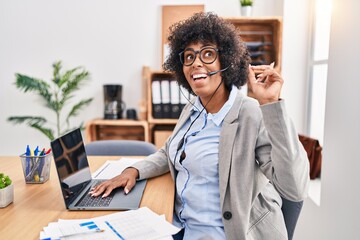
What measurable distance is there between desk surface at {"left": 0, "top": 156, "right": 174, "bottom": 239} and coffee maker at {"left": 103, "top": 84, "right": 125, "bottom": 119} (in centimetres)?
141

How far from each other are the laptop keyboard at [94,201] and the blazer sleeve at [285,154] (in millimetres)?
568

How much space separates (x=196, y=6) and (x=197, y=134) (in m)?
1.93

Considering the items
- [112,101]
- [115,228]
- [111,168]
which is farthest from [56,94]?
[115,228]

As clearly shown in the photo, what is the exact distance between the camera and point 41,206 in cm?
102

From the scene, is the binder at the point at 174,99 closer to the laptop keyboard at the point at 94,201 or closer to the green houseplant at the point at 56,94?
the green houseplant at the point at 56,94

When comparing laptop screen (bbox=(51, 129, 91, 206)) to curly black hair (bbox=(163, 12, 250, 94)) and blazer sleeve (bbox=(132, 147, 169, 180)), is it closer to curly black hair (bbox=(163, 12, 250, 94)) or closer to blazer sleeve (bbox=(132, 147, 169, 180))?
blazer sleeve (bbox=(132, 147, 169, 180))

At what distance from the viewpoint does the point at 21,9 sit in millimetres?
2885

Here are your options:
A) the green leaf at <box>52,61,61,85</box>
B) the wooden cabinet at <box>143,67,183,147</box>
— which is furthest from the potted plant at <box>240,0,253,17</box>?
the green leaf at <box>52,61,61,85</box>

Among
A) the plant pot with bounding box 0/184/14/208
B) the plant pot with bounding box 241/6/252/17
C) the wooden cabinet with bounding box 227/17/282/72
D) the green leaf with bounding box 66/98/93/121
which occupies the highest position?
the plant pot with bounding box 241/6/252/17

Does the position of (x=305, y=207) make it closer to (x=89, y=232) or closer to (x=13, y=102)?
(x=89, y=232)

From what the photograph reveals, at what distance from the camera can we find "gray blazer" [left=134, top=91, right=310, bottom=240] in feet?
3.03

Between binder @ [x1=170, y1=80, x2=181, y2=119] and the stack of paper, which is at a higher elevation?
binder @ [x1=170, y1=80, x2=181, y2=119]

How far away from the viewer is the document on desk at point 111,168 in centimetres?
137

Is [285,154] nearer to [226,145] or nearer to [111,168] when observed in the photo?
[226,145]
